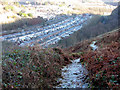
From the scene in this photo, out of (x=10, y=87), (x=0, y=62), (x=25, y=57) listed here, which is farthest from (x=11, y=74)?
(x=25, y=57)

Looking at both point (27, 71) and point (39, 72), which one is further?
point (39, 72)

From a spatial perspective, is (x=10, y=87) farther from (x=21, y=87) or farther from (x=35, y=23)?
(x=35, y=23)

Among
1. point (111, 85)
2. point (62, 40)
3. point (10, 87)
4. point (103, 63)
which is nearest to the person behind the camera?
point (111, 85)

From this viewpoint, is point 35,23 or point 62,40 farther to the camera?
point 35,23

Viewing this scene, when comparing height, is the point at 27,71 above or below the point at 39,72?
above

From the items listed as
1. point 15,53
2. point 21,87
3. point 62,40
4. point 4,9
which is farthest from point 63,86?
point 4,9

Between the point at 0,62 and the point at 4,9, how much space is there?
3865 centimetres

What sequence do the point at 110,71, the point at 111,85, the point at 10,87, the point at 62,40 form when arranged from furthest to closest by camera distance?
the point at 62,40, the point at 110,71, the point at 10,87, the point at 111,85

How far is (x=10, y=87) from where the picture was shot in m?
4.06

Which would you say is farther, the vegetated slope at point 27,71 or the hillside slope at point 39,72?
the vegetated slope at point 27,71

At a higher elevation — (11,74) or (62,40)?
(11,74)

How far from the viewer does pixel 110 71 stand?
14.2 ft

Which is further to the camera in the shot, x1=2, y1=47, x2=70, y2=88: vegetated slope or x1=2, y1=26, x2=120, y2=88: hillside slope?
x1=2, y1=47, x2=70, y2=88: vegetated slope

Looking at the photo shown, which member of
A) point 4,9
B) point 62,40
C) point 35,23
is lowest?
point 62,40
